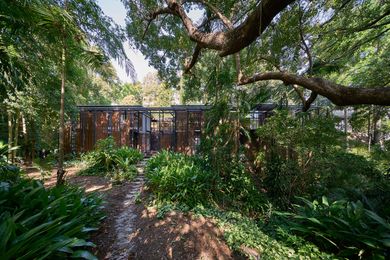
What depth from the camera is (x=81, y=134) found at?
10.2 metres

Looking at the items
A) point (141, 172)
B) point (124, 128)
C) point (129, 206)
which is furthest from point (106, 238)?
point (124, 128)

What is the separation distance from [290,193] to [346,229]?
2043 mm

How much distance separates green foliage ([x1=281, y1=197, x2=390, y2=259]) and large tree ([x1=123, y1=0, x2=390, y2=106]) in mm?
1609

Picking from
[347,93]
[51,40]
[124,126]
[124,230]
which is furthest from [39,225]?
[124,126]

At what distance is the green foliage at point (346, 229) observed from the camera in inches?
99.3

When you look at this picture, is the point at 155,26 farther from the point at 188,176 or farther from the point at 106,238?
the point at 106,238

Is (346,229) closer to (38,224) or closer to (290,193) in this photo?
(290,193)

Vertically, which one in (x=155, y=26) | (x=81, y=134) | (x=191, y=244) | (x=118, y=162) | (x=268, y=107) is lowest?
(x=191, y=244)

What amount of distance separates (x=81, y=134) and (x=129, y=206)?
7.68m

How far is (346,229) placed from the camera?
2.82 m

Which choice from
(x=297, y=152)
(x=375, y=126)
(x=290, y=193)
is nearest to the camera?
(x=297, y=152)

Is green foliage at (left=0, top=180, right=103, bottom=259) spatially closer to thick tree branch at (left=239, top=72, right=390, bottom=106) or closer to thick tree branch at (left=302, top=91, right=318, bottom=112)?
thick tree branch at (left=239, top=72, right=390, bottom=106)

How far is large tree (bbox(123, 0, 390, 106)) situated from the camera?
2.56 m

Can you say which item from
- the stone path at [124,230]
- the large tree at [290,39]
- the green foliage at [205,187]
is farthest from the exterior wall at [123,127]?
the stone path at [124,230]
